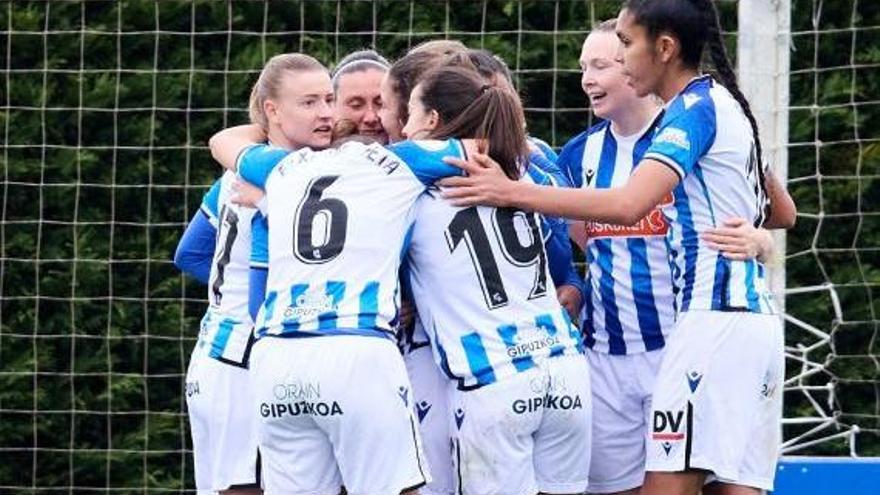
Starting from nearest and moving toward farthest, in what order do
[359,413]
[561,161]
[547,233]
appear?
1. [359,413]
2. [547,233]
3. [561,161]

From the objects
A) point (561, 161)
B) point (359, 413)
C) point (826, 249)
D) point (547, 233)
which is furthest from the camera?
point (826, 249)

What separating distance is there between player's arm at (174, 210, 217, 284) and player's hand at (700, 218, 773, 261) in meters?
1.63

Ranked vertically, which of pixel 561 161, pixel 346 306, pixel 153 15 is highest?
pixel 153 15

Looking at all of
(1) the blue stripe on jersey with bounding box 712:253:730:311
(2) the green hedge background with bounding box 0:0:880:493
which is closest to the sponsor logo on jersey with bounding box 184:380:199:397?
(1) the blue stripe on jersey with bounding box 712:253:730:311

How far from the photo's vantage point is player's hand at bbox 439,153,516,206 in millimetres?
5461

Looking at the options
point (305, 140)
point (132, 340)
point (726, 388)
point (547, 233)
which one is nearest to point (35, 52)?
point (132, 340)

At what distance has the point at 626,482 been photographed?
5941 millimetres

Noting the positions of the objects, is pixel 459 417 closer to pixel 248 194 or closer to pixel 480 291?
pixel 480 291

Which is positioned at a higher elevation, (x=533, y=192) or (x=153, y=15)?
(x=153, y=15)

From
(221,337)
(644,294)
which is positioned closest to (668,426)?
(644,294)

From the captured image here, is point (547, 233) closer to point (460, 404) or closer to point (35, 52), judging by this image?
point (460, 404)

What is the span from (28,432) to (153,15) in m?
1.79

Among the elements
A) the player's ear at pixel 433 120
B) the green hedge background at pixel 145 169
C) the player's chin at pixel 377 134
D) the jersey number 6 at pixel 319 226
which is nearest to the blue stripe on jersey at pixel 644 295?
the player's ear at pixel 433 120

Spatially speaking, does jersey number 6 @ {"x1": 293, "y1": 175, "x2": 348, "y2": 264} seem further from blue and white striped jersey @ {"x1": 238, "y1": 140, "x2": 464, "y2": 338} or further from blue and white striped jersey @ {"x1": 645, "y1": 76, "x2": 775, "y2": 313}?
blue and white striped jersey @ {"x1": 645, "y1": 76, "x2": 775, "y2": 313}
